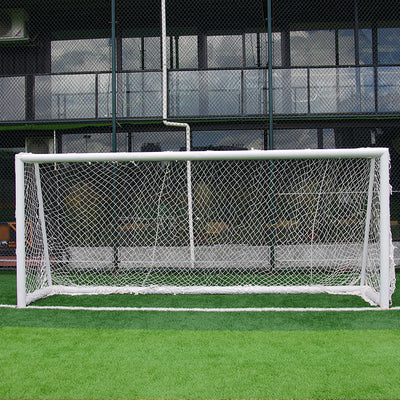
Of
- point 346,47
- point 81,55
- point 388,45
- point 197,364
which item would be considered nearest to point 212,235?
point 197,364

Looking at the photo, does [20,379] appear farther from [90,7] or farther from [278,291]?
[90,7]

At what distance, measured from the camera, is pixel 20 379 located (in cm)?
260

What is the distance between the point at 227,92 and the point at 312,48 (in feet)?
8.34

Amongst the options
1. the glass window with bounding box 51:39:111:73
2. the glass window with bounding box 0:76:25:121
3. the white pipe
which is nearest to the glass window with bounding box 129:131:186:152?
the glass window with bounding box 51:39:111:73

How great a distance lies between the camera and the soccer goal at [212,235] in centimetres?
453

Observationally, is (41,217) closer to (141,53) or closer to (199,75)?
(199,75)

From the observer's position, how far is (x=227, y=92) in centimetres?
829

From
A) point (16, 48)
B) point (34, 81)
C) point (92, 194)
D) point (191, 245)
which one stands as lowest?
point (191, 245)

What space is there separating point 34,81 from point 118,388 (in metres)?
7.88

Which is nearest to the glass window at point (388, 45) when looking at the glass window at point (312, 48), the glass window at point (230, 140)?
the glass window at point (312, 48)

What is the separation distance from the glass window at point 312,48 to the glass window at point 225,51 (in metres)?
1.24

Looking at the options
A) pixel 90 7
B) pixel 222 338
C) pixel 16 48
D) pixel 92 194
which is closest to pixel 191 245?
pixel 92 194

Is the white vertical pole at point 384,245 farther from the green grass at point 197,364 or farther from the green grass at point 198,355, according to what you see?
the green grass at point 197,364

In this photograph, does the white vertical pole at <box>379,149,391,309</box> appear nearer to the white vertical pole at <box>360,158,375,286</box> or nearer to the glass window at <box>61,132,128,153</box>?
the white vertical pole at <box>360,158,375,286</box>
